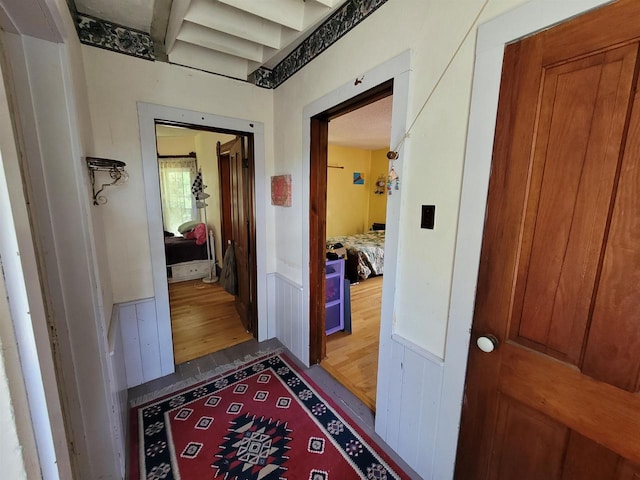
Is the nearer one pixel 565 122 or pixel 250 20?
→ pixel 565 122

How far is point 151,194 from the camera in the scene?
1.90 metres

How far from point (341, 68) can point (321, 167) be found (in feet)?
2.07

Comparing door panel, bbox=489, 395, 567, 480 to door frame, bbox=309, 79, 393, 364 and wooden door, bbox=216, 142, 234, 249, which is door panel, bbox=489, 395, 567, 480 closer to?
door frame, bbox=309, 79, 393, 364

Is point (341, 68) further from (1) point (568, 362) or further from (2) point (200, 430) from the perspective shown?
(2) point (200, 430)

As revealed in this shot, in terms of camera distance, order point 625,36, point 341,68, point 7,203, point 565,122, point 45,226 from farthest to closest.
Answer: point 341,68 → point 45,226 → point 565,122 → point 625,36 → point 7,203

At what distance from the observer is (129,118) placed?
179 centimetres

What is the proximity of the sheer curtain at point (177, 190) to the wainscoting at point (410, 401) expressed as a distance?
4999 millimetres

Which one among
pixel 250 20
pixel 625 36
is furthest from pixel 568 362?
pixel 250 20

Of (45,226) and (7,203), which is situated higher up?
(7,203)

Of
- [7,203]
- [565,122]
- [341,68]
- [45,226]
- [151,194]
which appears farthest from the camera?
[151,194]

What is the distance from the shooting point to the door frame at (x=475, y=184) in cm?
84

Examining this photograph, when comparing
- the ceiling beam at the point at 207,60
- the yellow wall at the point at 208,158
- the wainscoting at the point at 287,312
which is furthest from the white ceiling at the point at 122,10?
the yellow wall at the point at 208,158

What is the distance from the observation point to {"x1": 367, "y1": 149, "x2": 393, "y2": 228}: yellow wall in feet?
19.9

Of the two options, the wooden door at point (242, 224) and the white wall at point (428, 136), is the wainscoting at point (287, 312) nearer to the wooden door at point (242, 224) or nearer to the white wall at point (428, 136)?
the wooden door at point (242, 224)
